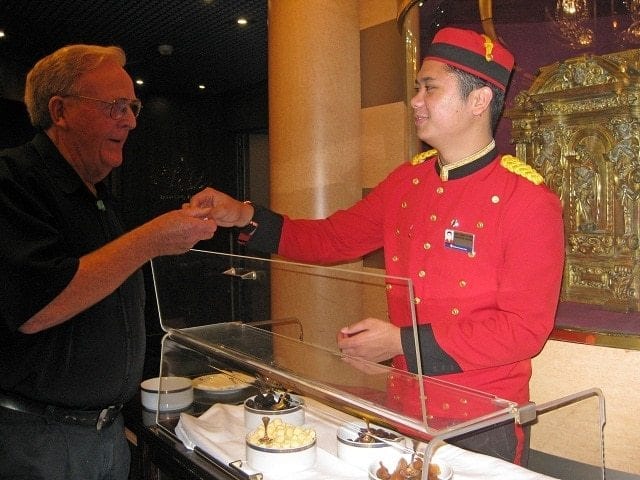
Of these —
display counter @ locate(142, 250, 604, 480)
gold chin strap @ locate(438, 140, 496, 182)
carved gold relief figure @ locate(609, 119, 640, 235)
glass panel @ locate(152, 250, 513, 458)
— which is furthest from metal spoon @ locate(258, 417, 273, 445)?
carved gold relief figure @ locate(609, 119, 640, 235)

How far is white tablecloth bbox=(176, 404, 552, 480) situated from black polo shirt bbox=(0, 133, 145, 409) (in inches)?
10.7

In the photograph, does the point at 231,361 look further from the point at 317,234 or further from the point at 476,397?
the point at 476,397

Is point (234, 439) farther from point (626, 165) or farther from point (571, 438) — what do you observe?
point (626, 165)

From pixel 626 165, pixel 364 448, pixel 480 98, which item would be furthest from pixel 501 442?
pixel 626 165

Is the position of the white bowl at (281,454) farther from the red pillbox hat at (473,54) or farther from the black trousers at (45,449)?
the red pillbox hat at (473,54)

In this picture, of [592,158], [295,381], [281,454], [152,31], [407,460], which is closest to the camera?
[407,460]

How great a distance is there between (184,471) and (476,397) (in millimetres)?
1022

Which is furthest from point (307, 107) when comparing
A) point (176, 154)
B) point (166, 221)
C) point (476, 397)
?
point (176, 154)

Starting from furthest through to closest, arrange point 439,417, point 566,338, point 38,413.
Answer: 1. point 566,338
2. point 38,413
3. point 439,417

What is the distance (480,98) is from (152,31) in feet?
15.8

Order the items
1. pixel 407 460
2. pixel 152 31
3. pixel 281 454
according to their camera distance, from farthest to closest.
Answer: pixel 152 31 < pixel 281 454 < pixel 407 460

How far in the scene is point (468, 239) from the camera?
5.34 feet

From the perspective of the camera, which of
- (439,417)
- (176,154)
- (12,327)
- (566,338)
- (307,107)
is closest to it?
(439,417)

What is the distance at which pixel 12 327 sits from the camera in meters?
1.60
